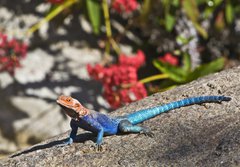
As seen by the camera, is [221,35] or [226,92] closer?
[226,92]

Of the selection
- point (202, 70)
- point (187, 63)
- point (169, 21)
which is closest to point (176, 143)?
point (202, 70)

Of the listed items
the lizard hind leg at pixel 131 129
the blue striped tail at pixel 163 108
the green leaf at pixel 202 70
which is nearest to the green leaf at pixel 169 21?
the green leaf at pixel 202 70

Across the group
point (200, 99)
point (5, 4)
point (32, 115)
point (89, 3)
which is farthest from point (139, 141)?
point (5, 4)

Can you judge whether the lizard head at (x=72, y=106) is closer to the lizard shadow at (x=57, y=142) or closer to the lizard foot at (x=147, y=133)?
the lizard shadow at (x=57, y=142)

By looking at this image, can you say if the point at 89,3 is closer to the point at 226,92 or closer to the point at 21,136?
the point at 21,136

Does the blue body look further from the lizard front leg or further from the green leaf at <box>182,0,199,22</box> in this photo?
the green leaf at <box>182,0,199,22</box>

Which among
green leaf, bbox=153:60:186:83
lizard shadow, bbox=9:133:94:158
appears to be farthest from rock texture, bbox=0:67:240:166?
green leaf, bbox=153:60:186:83
